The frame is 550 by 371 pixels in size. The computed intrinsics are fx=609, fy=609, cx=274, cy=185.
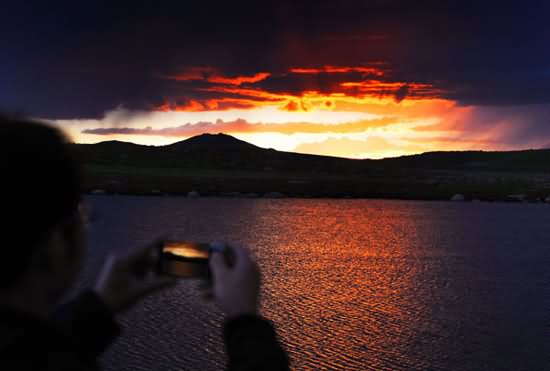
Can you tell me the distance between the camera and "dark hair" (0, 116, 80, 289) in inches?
41.3

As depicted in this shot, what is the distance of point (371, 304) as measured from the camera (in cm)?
2316

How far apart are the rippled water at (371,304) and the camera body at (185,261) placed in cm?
24

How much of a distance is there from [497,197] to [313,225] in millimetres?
69668

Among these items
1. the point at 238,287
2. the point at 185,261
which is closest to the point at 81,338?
the point at 185,261

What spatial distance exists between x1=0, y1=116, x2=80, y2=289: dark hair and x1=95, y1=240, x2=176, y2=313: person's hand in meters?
0.59

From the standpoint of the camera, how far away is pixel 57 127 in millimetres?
1206

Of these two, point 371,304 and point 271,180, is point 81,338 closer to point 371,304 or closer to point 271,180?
point 371,304

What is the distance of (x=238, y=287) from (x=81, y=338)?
0.55 meters

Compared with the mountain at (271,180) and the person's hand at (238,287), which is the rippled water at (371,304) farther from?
→ the mountain at (271,180)

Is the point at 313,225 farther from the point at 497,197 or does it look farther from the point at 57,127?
the point at 497,197

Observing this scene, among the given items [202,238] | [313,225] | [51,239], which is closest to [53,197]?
[51,239]

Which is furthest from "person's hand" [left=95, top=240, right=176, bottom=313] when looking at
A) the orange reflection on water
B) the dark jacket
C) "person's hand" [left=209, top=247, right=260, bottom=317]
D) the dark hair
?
the orange reflection on water

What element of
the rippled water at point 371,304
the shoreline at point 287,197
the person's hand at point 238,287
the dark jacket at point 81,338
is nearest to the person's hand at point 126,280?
the dark jacket at point 81,338

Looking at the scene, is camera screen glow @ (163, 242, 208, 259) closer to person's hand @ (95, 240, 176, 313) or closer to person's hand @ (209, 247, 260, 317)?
person's hand @ (95, 240, 176, 313)
